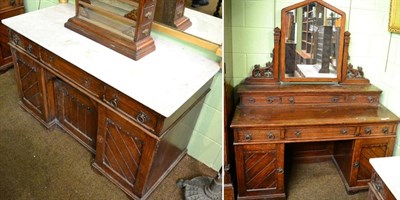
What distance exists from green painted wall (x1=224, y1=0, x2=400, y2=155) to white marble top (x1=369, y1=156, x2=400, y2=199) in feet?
0.91

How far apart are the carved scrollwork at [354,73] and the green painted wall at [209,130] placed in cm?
65

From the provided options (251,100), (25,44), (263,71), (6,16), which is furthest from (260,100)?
(6,16)

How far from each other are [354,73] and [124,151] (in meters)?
1.17

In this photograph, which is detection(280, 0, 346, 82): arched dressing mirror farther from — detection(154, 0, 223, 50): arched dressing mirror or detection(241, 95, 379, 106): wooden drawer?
detection(154, 0, 223, 50): arched dressing mirror

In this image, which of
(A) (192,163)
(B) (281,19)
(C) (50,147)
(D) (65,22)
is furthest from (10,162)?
(B) (281,19)

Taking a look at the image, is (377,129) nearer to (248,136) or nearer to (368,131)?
(368,131)

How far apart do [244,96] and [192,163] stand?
0.49m

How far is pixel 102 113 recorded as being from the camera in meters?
1.63

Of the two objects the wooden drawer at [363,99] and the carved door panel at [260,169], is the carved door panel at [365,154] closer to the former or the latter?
the wooden drawer at [363,99]

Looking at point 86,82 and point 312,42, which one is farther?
point 312,42

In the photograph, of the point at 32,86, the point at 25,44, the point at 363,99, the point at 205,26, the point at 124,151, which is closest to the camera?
the point at 205,26

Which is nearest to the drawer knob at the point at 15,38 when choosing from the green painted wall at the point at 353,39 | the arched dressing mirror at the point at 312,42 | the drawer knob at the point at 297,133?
the green painted wall at the point at 353,39

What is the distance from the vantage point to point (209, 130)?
6.24 ft

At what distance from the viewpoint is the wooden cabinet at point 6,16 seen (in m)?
2.29
